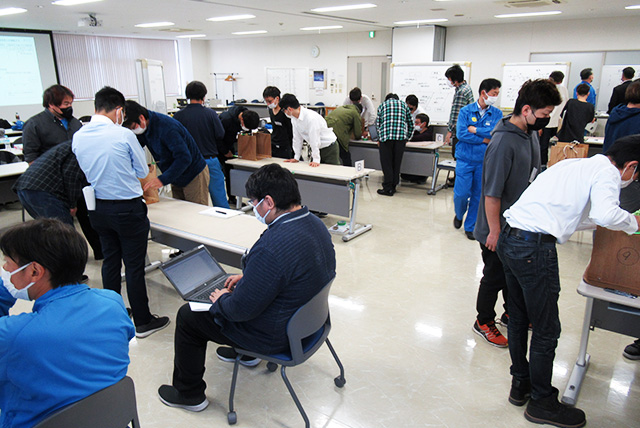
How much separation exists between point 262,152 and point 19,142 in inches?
150

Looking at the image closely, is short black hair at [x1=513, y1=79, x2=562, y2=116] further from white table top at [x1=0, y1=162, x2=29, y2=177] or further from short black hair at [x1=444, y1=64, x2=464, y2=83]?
white table top at [x1=0, y1=162, x2=29, y2=177]

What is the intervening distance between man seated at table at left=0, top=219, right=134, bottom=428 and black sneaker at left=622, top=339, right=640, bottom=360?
2754 mm

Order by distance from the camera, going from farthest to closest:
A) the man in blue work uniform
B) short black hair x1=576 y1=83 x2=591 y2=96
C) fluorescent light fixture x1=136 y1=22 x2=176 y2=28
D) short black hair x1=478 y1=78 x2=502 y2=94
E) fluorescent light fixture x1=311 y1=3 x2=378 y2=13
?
1. fluorescent light fixture x1=136 y1=22 x2=176 y2=28
2. fluorescent light fixture x1=311 y1=3 x2=378 y2=13
3. short black hair x1=576 y1=83 x2=591 y2=96
4. the man in blue work uniform
5. short black hair x1=478 y1=78 x2=502 y2=94

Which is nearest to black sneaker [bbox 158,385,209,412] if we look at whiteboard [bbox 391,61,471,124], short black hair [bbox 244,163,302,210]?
short black hair [bbox 244,163,302,210]

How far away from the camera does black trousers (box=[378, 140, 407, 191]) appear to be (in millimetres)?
5984

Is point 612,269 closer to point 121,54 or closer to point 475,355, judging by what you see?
point 475,355

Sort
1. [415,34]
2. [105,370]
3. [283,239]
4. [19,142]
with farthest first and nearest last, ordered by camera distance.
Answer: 1. [415,34]
2. [19,142]
3. [283,239]
4. [105,370]

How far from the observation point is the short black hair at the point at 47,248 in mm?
1222

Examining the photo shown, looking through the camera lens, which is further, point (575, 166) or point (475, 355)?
point (475, 355)

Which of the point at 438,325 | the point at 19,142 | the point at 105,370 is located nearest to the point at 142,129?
the point at 105,370

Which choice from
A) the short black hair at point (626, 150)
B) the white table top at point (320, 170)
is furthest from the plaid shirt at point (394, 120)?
the short black hair at point (626, 150)

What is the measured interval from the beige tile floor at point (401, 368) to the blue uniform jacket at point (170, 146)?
0.95m

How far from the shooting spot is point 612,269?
6.60ft

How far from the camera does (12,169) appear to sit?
185 inches
